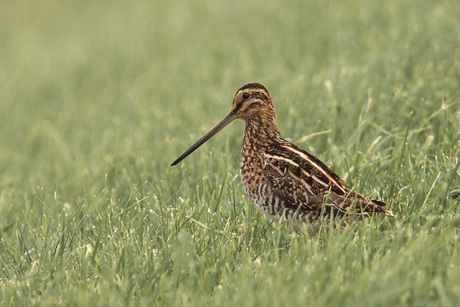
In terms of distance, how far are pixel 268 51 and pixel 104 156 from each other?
4.30 metres

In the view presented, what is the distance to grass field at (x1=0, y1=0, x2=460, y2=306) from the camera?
3740 millimetres

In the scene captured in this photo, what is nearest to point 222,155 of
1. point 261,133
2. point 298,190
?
point 261,133

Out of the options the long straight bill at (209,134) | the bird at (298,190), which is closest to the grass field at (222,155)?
the bird at (298,190)

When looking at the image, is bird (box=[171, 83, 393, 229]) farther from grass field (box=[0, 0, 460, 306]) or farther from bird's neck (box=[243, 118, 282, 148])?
grass field (box=[0, 0, 460, 306])

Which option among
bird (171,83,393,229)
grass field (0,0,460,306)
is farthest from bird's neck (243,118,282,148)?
grass field (0,0,460,306)

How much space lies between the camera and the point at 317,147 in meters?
6.15

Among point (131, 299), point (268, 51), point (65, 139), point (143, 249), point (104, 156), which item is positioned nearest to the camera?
point (131, 299)

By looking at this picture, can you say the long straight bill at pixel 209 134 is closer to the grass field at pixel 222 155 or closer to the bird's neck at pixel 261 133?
the bird's neck at pixel 261 133

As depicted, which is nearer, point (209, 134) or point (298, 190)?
point (298, 190)

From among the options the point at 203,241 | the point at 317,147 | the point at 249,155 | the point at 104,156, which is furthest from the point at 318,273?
the point at 104,156

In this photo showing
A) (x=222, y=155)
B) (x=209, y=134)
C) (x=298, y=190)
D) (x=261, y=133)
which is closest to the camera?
(x=298, y=190)

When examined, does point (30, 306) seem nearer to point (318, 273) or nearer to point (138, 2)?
point (318, 273)

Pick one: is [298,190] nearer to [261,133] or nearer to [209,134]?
[261,133]

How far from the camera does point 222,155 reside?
19.4 ft
